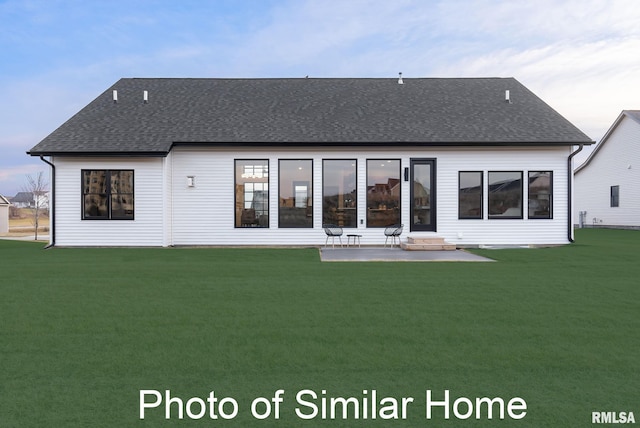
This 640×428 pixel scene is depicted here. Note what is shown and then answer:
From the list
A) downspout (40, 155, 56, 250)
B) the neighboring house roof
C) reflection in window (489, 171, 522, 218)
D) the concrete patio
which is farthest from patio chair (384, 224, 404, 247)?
the neighboring house roof

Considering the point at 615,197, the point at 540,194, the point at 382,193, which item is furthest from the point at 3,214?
the point at 615,197

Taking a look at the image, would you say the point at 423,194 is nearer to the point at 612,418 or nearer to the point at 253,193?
the point at 253,193

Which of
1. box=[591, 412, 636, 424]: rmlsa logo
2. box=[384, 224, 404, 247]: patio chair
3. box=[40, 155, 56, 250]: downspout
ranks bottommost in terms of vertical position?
box=[591, 412, 636, 424]: rmlsa logo

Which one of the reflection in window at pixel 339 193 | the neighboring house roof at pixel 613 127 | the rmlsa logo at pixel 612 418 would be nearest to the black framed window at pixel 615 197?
the neighboring house roof at pixel 613 127

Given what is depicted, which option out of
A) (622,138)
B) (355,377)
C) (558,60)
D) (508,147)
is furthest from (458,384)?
(622,138)

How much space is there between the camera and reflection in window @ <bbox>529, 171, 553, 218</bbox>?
49.6ft

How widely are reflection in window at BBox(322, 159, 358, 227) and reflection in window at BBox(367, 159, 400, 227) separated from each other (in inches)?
22.3

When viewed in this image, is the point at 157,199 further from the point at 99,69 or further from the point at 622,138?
the point at 622,138

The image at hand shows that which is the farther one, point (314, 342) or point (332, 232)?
point (332, 232)

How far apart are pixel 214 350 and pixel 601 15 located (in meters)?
21.0

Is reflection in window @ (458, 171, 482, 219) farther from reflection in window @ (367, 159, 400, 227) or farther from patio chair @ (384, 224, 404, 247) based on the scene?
patio chair @ (384, 224, 404, 247)

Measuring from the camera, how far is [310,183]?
15.1 m

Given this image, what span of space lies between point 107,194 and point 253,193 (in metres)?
4.97

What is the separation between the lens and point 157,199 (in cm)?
1458
